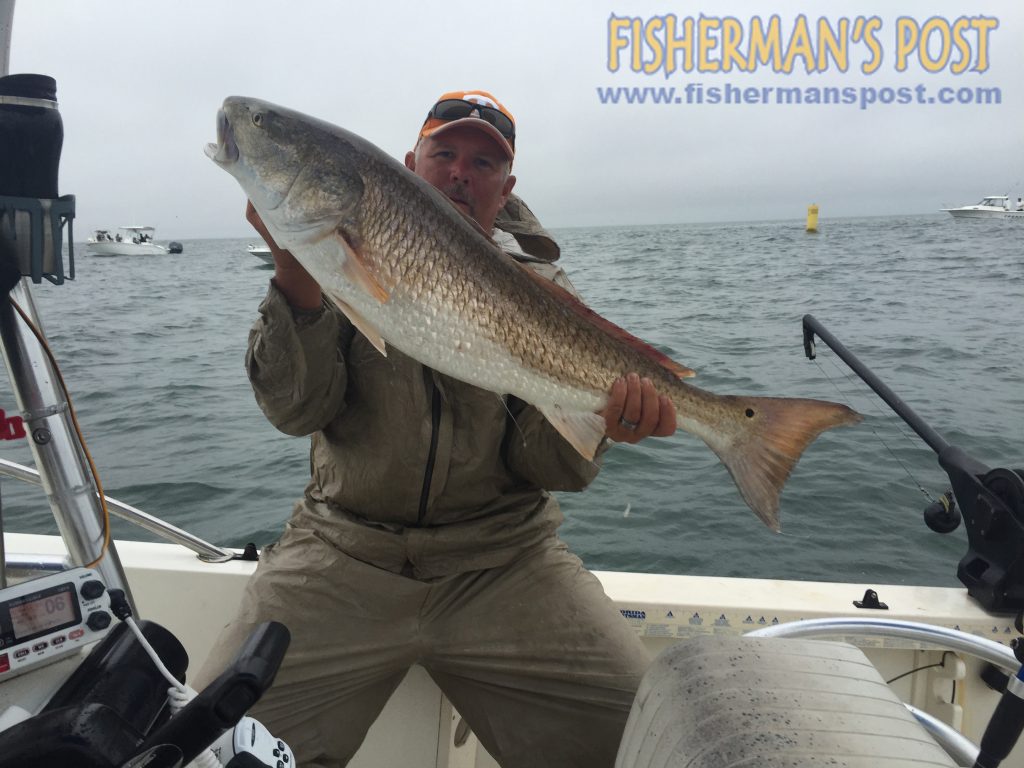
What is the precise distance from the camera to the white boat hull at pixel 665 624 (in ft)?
10.1

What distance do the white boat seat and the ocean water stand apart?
3251mm

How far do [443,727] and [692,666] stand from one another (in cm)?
184

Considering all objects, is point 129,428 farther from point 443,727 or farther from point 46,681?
point 46,681

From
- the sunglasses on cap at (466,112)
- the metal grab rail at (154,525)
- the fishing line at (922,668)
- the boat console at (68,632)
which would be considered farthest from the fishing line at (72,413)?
the fishing line at (922,668)

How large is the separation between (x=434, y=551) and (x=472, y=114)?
1.82 meters

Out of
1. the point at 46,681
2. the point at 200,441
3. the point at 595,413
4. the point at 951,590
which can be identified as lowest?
the point at 200,441

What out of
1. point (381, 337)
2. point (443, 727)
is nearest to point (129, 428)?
point (443, 727)

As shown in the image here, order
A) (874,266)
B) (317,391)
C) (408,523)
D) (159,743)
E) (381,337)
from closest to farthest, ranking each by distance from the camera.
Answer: (159,743) < (381,337) < (317,391) < (408,523) < (874,266)

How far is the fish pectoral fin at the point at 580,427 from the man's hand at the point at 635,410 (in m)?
0.04

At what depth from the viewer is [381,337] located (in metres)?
2.20

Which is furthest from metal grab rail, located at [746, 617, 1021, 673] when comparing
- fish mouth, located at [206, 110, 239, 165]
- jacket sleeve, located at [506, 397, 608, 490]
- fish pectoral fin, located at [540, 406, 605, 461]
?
fish mouth, located at [206, 110, 239, 165]

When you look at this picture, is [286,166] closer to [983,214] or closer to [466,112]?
[466,112]

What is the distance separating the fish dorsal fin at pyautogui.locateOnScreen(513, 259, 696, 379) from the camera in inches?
94.7

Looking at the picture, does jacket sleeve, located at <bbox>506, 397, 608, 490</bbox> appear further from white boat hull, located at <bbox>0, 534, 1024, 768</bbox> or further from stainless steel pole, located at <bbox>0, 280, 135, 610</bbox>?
stainless steel pole, located at <bbox>0, 280, 135, 610</bbox>
